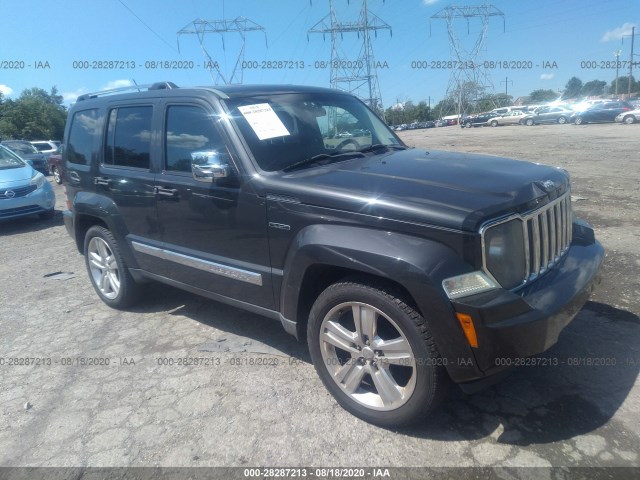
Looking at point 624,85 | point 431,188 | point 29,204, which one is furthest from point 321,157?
point 624,85

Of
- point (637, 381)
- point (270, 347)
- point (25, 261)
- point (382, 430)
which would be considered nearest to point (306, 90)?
point (270, 347)

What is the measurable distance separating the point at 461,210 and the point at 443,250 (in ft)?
0.74

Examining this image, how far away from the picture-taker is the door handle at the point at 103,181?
14.4 feet


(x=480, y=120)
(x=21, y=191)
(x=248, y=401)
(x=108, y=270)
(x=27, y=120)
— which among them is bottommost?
(x=248, y=401)

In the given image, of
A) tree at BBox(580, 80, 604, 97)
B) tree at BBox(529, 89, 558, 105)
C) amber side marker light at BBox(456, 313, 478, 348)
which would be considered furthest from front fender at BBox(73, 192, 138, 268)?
tree at BBox(580, 80, 604, 97)

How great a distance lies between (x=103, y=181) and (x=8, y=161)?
7034mm

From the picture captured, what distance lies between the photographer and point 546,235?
284 cm

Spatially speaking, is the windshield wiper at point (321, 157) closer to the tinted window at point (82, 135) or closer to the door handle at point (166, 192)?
the door handle at point (166, 192)

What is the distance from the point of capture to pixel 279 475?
99.5 inches

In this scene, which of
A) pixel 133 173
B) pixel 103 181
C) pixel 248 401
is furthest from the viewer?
pixel 103 181

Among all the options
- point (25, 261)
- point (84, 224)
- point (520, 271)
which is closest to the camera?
point (520, 271)

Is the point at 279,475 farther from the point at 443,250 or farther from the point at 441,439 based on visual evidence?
the point at 443,250

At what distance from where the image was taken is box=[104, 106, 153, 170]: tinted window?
4.06m

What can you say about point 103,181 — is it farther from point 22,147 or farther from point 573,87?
point 573,87
